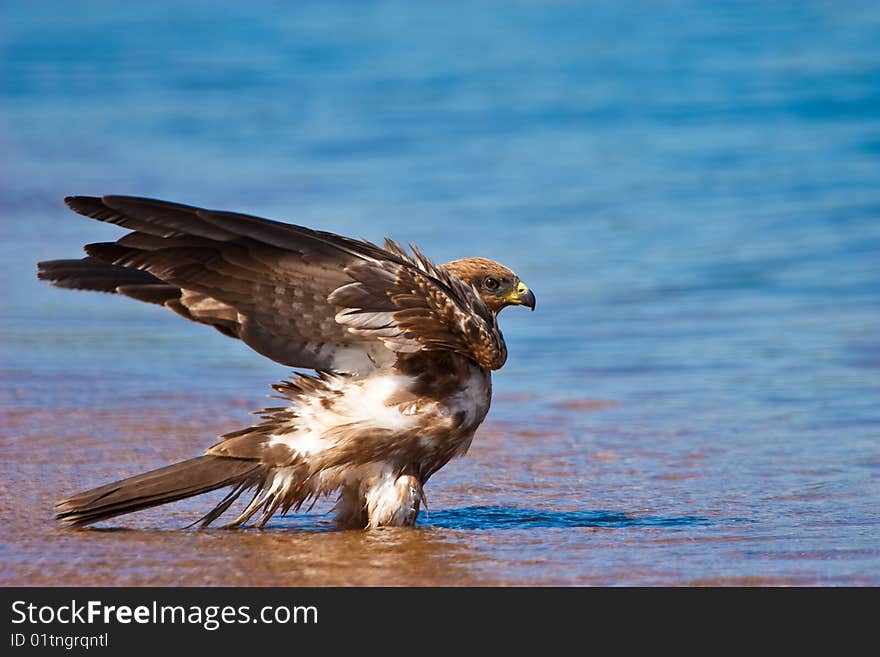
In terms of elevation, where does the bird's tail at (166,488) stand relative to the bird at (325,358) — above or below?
below

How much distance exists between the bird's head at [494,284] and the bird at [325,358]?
0.39 meters

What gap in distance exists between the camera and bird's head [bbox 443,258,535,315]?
22.8 feet

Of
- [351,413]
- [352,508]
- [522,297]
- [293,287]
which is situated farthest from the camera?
[522,297]

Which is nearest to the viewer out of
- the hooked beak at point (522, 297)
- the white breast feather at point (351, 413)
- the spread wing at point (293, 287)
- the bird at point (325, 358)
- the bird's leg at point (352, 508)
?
the spread wing at point (293, 287)

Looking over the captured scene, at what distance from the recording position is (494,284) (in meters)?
7.00

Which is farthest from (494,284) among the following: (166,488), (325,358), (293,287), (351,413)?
(166,488)

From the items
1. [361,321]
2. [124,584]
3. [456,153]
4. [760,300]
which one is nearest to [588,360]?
[760,300]

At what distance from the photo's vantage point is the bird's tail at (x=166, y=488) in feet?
19.6

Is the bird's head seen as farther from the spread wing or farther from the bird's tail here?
the bird's tail

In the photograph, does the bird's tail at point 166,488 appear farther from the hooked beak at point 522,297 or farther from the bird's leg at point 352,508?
the hooked beak at point 522,297

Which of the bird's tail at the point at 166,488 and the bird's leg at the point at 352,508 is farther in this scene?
the bird's leg at the point at 352,508

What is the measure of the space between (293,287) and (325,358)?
0.49 meters

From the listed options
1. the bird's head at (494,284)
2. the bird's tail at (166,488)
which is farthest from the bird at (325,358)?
the bird's head at (494,284)

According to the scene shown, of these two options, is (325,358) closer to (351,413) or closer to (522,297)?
(351,413)
